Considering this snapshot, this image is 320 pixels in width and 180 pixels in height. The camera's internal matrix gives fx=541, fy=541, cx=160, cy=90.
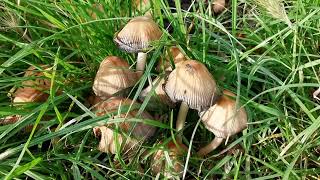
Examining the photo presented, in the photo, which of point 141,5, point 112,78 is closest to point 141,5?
point 141,5

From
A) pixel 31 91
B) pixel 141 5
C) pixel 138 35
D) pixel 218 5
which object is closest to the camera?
pixel 138 35

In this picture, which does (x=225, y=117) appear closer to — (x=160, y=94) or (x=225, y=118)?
(x=225, y=118)

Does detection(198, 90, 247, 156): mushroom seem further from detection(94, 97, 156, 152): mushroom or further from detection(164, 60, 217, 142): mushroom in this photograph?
detection(94, 97, 156, 152): mushroom

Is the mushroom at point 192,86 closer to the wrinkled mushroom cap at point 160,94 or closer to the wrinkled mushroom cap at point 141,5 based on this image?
the wrinkled mushroom cap at point 160,94

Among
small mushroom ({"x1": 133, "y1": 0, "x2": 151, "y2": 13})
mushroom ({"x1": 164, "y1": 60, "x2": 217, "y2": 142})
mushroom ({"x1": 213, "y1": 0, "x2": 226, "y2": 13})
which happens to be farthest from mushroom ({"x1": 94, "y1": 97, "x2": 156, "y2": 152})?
mushroom ({"x1": 213, "y1": 0, "x2": 226, "y2": 13})

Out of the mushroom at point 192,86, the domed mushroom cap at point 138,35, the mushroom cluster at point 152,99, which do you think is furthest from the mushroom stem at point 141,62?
the mushroom at point 192,86

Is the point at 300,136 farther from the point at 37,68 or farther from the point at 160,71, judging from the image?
the point at 37,68
